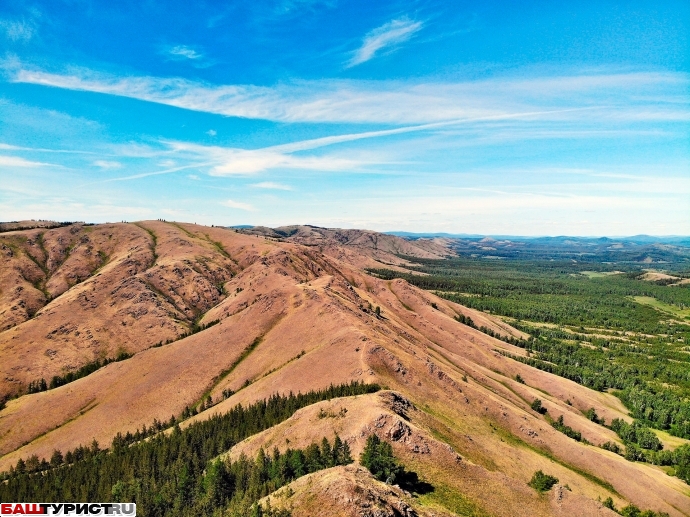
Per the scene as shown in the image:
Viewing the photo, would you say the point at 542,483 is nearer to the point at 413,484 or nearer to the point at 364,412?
the point at 413,484

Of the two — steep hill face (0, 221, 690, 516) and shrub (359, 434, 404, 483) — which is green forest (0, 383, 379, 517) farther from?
steep hill face (0, 221, 690, 516)

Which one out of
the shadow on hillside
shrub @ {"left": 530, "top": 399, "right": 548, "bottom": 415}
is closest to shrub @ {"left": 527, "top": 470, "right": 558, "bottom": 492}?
the shadow on hillside

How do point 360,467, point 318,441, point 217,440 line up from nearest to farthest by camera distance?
1. point 360,467
2. point 318,441
3. point 217,440

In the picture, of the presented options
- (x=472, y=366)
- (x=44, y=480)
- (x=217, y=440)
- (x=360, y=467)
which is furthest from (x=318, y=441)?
(x=472, y=366)

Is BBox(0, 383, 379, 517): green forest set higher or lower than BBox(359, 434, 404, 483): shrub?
lower

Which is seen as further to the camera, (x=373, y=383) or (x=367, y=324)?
(x=367, y=324)

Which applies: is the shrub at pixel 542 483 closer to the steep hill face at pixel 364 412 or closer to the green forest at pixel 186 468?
the steep hill face at pixel 364 412

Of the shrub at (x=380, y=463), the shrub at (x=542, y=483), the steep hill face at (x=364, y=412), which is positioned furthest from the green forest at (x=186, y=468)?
the shrub at (x=542, y=483)

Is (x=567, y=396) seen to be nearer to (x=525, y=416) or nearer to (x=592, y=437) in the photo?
(x=592, y=437)

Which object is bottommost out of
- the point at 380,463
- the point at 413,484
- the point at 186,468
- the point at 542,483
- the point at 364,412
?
the point at 542,483

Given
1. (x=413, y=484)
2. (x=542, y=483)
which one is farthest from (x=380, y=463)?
(x=542, y=483)

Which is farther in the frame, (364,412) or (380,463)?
(364,412)
